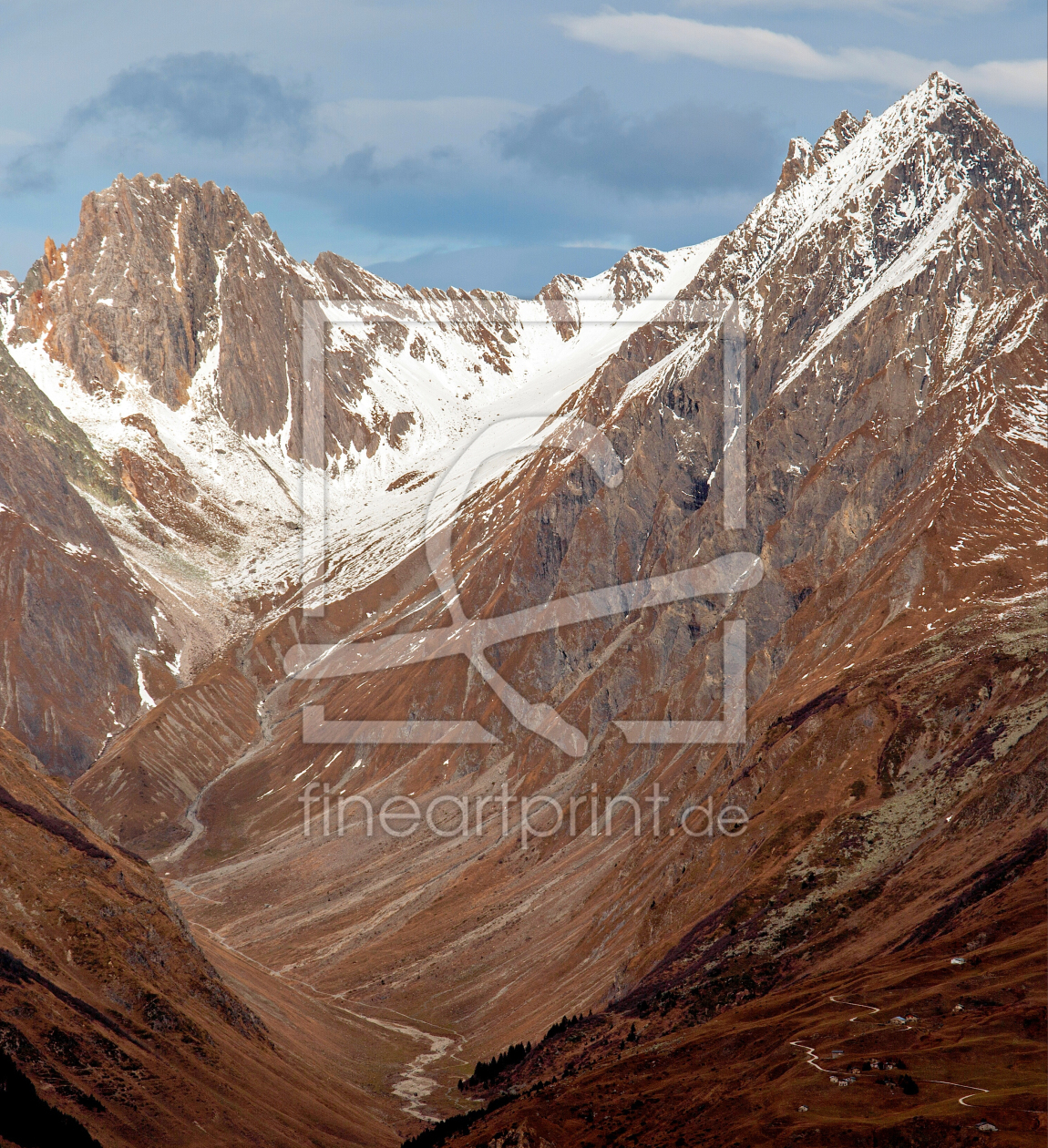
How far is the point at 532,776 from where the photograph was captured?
155750 mm

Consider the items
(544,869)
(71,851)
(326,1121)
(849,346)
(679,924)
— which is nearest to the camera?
(326,1121)

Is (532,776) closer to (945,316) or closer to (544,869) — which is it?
(544,869)

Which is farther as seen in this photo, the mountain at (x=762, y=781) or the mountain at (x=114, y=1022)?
the mountain at (x=762, y=781)

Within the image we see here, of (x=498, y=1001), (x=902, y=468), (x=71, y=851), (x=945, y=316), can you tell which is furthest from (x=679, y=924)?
(x=945, y=316)

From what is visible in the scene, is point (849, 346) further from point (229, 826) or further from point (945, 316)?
point (229, 826)

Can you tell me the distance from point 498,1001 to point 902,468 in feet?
223

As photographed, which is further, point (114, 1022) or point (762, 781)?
point (762, 781)

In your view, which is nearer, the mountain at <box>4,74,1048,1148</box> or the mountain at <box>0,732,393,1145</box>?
the mountain at <box>0,732,393,1145</box>

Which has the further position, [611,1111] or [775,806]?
[775,806]

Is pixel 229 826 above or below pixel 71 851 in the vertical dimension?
below

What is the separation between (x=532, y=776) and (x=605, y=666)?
1611cm

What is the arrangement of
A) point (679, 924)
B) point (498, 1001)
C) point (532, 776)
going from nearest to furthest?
point (679, 924), point (498, 1001), point (532, 776)

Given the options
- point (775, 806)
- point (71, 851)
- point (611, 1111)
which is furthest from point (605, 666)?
point (611, 1111)

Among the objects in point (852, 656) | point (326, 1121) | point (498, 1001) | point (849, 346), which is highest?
point (849, 346)
